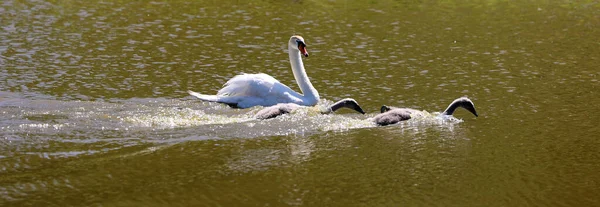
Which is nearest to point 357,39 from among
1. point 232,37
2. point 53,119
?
point 232,37

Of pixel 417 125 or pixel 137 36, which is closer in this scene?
pixel 417 125

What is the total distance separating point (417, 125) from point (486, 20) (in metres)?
9.52

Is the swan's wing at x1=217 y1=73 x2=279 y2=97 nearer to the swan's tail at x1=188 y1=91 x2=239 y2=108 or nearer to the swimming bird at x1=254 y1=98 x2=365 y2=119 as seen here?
the swan's tail at x1=188 y1=91 x2=239 y2=108

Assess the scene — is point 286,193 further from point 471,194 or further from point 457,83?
point 457,83

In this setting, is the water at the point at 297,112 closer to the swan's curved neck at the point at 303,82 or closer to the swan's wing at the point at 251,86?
the swan's wing at the point at 251,86

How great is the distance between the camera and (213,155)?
991cm

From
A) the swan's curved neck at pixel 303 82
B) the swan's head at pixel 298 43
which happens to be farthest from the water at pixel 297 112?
the swan's head at pixel 298 43

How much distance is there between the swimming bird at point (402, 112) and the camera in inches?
439

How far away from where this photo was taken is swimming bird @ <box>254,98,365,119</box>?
11453 mm

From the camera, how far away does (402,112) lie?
11.3 m

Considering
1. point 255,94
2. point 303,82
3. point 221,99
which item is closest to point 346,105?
point 303,82

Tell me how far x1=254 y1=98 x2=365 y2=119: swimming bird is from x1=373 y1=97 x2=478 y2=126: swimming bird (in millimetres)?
406

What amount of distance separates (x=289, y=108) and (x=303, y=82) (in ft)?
3.89

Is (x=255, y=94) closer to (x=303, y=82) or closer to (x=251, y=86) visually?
(x=251, y=86)
